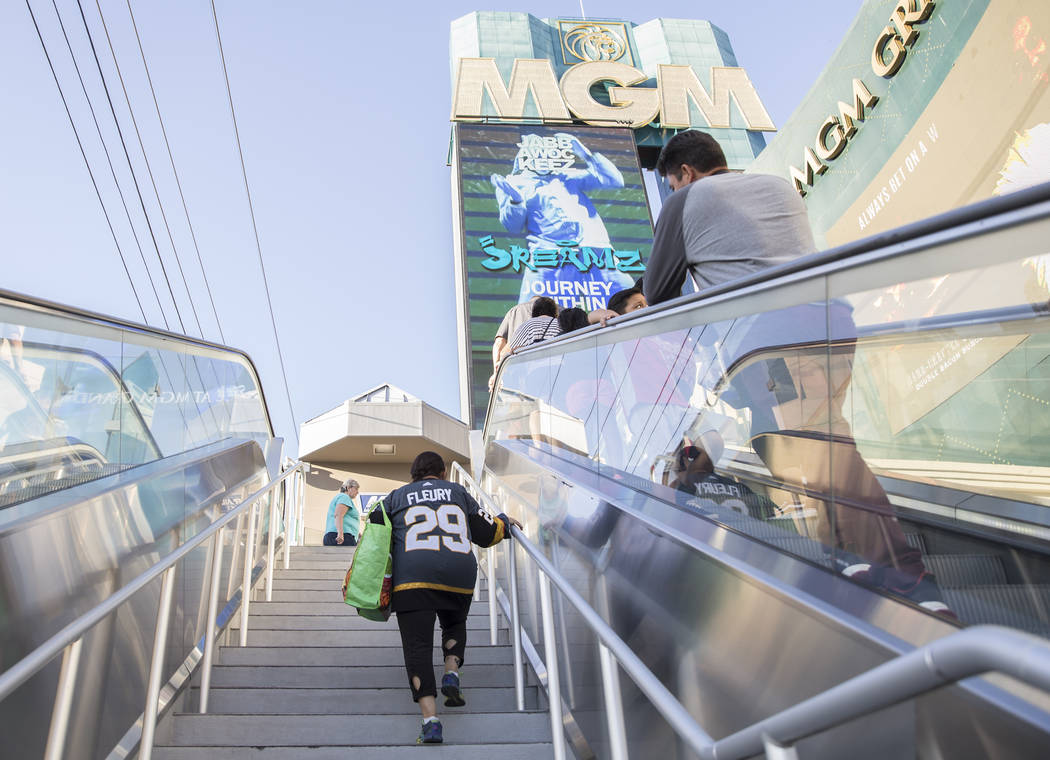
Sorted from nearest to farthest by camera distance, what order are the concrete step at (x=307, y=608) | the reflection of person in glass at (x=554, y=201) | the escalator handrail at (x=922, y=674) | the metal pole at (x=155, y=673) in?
1. the escalator handrail at (x=922, y=674)
2. the metal pole at (x=155, y=673)
3. the concrete step at (x=307, y=608)
4. the reflection of person in glass at (x=554, y=201)

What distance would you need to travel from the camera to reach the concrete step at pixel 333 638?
4.24 metres

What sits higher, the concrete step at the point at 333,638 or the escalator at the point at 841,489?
the escalator at the point at 841,489

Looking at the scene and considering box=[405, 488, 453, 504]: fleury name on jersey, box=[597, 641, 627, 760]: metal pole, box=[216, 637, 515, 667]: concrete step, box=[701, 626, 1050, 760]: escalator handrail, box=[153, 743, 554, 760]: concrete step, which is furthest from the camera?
box=[216, 637, 515, 667]: concrete step

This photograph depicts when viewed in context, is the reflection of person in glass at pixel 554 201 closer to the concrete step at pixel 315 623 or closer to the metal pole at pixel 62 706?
the concrete step at pixel 315 623

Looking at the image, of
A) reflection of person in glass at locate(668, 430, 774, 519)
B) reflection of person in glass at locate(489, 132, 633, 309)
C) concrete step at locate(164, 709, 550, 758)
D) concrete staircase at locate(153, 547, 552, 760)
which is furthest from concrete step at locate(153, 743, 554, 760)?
reflection of person in glass at locate(489, 132, 633, 309)

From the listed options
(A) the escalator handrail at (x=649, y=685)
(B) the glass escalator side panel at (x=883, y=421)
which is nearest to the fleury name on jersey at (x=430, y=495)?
(B) the glass escalator side panel at (x=883, y=421)

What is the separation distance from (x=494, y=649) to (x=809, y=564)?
267cm

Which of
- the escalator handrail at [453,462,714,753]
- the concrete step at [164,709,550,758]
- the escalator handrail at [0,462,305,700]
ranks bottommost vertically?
the concrete step at [164,709,550,758]

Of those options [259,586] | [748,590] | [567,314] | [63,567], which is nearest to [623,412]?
[748,590]

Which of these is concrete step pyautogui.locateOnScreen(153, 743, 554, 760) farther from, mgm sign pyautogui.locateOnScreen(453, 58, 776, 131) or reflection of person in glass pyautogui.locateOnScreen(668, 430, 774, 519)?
mgm sign pyautogui.locateOnScreen(453, 58, 776, 131)

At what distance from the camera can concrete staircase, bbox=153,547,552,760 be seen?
2.89 metres

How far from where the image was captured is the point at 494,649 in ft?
13.5

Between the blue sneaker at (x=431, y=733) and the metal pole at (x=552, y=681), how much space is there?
48cm

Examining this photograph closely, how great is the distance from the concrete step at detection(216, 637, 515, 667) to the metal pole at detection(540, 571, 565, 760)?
1225 mm
